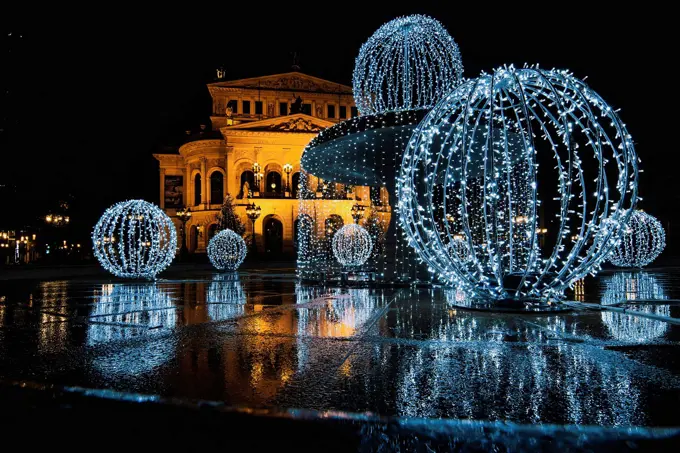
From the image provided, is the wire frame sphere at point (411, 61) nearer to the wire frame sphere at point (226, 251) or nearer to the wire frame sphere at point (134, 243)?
the wire frame sphere at point (134, 243)

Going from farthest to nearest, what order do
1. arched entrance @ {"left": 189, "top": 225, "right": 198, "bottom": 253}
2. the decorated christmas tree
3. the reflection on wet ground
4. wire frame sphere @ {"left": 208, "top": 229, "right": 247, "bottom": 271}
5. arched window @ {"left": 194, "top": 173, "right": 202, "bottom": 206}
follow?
arched window @ {"left": 194, "top": 173, "right": 202, "bottom": 206}
arched entrance @ {"left": 189, "top": 225, "right": 198, "bottom": 253}
the decorated christmas tree
wire frame sphere @ {"left": 208, "top": 229, "right": 247, "bottom": 271}
the reflection on wet ground

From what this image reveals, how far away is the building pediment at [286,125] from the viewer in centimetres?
4378

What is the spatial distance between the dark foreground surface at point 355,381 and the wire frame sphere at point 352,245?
17161mm

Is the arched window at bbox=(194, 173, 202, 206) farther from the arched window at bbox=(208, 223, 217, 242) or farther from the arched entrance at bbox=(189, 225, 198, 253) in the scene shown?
the arched window at bbox=(208, 223, 217, 242)

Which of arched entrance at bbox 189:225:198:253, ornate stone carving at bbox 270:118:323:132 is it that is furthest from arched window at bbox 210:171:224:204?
ornate stone carving at bbox 270:118:323:132

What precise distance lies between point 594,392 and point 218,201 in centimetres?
4615

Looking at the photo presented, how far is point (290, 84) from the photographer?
48469 mm

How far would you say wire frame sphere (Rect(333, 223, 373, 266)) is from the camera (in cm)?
2294

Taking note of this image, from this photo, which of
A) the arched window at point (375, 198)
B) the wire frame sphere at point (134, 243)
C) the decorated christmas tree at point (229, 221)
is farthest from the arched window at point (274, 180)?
the wire frame sphere at point (134, 243)

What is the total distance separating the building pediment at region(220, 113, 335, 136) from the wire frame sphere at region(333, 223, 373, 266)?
2147cm

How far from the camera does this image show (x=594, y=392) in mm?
2812

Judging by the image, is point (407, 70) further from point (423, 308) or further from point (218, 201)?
point (218, 201)

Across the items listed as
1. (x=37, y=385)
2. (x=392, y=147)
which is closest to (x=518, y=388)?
(x=37, y=385)

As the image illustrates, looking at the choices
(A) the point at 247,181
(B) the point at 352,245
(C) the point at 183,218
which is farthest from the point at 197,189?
(B) the point at 352,245
